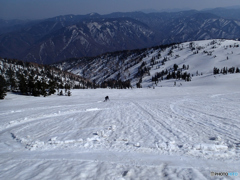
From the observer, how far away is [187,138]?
10.9 metres

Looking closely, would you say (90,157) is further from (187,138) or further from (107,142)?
(187,138)

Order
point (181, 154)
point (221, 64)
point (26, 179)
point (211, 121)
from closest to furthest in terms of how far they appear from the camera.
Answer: point (26, 179) < point (181, 154) < point (211, 121) < point (221, 64)

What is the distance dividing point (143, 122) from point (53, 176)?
10203 millimetres

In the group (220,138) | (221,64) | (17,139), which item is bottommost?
(17,139)

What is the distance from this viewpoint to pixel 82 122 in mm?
17375

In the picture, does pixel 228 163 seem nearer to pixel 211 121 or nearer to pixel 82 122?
pixel 211 121

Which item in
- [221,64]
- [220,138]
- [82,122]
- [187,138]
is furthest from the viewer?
[221,64]

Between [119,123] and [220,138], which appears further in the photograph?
[119,123]

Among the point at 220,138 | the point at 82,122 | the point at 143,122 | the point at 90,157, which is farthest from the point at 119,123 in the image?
the point at 220,138

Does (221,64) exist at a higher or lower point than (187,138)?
higher

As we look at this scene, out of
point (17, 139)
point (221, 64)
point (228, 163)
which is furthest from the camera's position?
point (221, 64)

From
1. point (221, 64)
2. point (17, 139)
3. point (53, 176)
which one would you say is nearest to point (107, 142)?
point (53, 176)

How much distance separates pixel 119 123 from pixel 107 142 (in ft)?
15.9

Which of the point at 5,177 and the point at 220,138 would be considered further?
the point at 220,138
